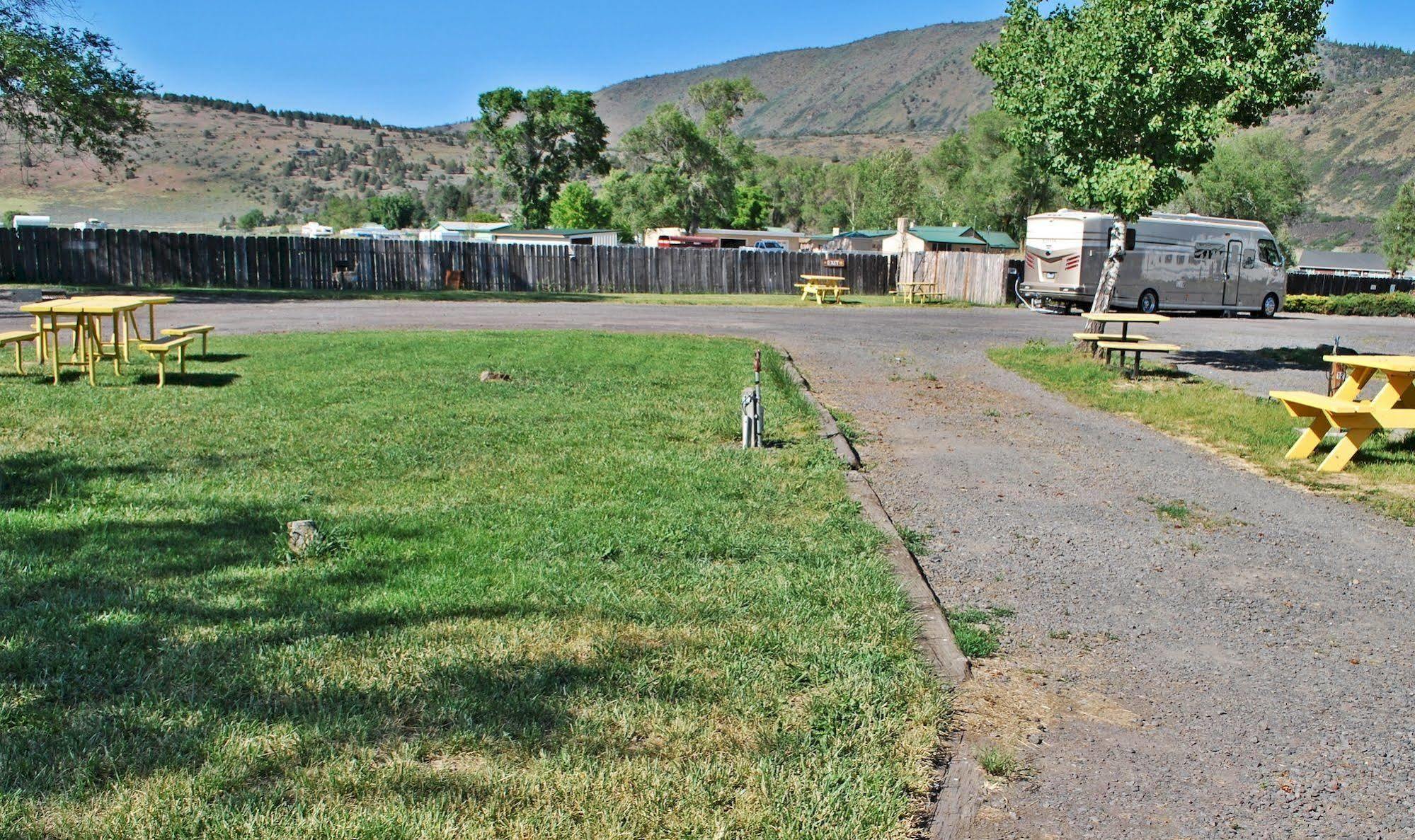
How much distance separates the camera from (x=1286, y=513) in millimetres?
7238

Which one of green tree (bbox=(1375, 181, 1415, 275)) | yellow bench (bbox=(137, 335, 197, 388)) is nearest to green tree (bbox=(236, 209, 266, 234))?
yellow bench (bbox=(137, 335, 197, 388))

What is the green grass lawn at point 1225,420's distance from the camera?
8.24m

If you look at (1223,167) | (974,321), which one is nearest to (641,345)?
(974,321)

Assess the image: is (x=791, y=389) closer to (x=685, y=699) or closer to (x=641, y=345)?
(x=641, y=345)

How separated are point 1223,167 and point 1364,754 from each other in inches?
2521

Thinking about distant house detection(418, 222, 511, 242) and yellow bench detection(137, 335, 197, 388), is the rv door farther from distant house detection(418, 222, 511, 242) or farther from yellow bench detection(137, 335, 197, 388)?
distant house detection(418, 222, 511, 242)

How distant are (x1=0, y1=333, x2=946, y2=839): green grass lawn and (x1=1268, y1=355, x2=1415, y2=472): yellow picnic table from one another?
4.21 metres

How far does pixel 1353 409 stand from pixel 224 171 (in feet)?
376

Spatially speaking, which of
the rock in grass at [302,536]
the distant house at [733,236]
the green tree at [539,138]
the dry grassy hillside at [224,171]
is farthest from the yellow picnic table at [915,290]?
the dry grassy hillside at [224,171]

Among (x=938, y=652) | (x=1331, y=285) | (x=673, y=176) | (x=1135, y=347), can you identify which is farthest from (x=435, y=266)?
(x=673, y=176)

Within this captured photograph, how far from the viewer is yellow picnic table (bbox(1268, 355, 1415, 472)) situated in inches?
337

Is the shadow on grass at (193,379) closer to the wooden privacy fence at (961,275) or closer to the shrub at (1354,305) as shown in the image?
the wooden privacy fence at (961,275)

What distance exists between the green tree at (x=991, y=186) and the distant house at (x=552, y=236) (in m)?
25.5

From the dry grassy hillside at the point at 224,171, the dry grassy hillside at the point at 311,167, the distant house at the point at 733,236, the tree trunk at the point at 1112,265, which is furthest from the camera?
the dry grassy hillside at the point at 311,167
